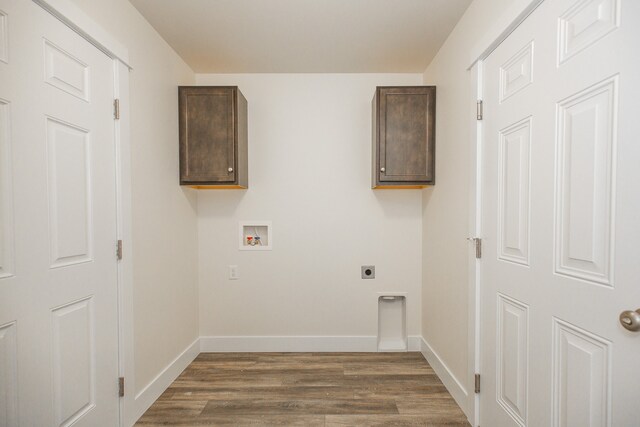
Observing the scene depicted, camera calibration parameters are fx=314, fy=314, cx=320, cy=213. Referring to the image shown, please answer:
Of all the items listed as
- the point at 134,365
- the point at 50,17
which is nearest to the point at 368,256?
the point at 134,365

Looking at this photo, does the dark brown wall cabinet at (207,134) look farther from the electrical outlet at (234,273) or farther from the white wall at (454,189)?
the white wall at (454,189)

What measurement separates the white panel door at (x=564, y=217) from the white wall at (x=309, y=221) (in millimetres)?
1207

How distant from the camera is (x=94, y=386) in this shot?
163 centimetres

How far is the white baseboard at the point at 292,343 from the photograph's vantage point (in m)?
2.91

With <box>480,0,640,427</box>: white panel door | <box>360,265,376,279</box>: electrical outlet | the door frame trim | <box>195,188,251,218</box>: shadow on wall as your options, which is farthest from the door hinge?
the door frame trim

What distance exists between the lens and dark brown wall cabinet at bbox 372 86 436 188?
2506 millimetres

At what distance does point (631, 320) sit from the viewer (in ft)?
3.00

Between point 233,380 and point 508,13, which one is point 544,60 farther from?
point 233,380

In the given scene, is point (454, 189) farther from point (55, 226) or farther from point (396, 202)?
point (55, 226)

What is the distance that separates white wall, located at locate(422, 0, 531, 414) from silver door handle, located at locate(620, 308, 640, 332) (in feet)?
3.30

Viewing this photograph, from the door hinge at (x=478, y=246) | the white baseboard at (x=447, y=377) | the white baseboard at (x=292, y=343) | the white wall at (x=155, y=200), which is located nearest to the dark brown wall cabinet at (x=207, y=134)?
the white wall at (x=155, y=200)

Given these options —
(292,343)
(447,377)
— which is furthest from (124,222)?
(447,377)

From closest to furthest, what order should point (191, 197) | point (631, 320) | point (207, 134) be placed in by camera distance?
point (631, 320) < point (207, 134) < point (191, 197)

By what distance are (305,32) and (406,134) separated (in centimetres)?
107
